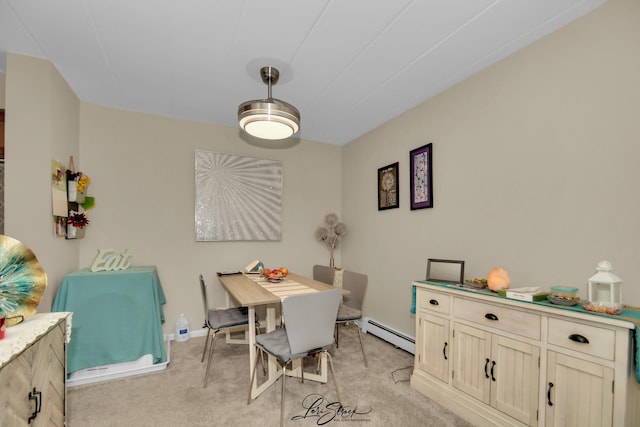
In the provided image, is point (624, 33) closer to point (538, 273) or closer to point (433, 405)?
A: point (538, 273)

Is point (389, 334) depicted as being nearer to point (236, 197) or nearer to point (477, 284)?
point (477, 284)

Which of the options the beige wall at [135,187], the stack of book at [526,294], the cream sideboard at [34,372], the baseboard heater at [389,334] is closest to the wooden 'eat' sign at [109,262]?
the beige wall at [135,187]

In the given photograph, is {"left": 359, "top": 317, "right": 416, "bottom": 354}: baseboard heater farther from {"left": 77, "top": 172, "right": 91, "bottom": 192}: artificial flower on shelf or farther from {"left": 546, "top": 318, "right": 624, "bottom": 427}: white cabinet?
{"left": 77, "top": 172, "right": 91, "bottom": 192}: artificial flower on shelf

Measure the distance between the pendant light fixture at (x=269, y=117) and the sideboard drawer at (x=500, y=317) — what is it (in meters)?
1.76

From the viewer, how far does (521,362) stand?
1.63 meters

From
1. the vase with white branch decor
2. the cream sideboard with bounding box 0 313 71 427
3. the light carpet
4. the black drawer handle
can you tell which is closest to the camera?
the cream sideboard with bounding box 0 313 71 427

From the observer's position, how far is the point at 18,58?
2.17m

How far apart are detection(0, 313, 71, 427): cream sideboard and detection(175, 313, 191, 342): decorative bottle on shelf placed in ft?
5.45

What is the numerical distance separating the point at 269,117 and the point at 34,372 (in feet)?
5.92

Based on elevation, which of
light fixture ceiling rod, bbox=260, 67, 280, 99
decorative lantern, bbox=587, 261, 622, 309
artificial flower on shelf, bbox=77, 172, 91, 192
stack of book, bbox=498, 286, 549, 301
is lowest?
stack of book, bbox=498, 286, 549, 301

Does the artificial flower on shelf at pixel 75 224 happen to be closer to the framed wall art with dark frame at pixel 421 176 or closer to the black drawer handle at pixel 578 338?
the framed wall art with dark frame at pixel 421 176

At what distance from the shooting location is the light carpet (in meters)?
1.88

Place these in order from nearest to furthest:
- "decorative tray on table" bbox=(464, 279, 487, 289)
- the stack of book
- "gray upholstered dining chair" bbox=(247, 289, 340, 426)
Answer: the stack of book
"gray upholstered dining chair" bbox=(247, 289, 340, 426)
"decorative tray on table" bbox=(464, 279, 487, 289)

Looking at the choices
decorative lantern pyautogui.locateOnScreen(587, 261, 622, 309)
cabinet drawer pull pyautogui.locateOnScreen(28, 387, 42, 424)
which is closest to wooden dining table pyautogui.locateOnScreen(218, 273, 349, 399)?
cabinet drawer pull pyautogui.locateOnScreen(28, 387, 42, 424)
